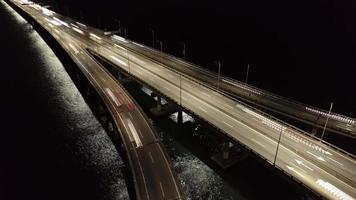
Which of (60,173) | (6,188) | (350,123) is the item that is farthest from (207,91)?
(6,188)

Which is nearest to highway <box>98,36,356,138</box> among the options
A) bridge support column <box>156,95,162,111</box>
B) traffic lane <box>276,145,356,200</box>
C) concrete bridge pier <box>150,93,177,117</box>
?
concrete bridge pier <box>150,93,177,117</box>

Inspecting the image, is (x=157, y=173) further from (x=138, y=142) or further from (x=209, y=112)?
(x=209, y=112)

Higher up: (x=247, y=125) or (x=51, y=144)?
(x=247, y=125)

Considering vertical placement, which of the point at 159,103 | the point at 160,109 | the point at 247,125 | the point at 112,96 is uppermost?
the point at 247,125

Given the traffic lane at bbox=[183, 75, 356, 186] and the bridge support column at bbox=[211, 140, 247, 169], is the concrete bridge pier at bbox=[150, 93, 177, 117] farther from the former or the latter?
the bridge support column at bbox=[211, 140, 247, 169]

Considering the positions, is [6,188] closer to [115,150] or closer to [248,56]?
[115,150]

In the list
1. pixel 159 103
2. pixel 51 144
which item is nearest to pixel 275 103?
pixel 159 103

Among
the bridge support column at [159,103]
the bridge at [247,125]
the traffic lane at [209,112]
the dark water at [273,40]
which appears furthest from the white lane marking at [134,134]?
the dark water at [273,40]
